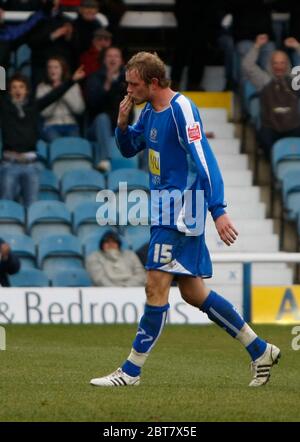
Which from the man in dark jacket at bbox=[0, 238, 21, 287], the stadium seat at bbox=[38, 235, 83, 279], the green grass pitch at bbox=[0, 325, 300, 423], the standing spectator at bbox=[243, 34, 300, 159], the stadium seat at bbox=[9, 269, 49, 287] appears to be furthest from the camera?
the standing spectator at bbox=[243, 34, 300, 159]

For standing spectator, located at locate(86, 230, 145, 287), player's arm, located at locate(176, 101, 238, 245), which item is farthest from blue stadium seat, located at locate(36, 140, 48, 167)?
player's arm, located at locate(176, 101, 238, 245)

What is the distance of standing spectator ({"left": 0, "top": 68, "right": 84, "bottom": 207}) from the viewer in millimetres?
16859

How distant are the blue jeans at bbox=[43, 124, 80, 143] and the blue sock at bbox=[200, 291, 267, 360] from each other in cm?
899

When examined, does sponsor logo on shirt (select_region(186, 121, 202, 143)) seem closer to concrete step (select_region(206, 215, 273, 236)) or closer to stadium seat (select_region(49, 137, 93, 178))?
stadium seat (select_region(49, 137, 93, 178))

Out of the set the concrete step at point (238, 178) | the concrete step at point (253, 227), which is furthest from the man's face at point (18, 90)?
the concrete step at point (238, 178)

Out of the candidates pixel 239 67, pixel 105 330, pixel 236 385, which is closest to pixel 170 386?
pixel 236 385

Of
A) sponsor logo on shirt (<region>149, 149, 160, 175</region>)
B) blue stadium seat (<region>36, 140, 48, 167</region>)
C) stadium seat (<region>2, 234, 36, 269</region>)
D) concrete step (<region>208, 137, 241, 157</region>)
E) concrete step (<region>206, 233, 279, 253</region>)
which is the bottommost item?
concrete step (<region>206, 233, 279, 253</region>)

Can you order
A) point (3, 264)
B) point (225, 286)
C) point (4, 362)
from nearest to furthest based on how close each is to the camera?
point (4, 362), point (3, 264), point (225, 286)

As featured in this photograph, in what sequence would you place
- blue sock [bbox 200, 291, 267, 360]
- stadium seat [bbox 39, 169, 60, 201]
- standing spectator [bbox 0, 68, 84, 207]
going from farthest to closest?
stadium seat [bbox 39, 169, 60, 201]
standing spectator [bbox 0, 68, 84, 207]
blue sock [bbox 200, 291, 267, 360]

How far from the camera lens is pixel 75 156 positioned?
17.8 meters

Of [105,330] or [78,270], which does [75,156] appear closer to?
[78,270]

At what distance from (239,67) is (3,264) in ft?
16.0

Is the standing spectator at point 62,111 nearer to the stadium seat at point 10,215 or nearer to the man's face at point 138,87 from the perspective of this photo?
the stadium seat at point 10,215

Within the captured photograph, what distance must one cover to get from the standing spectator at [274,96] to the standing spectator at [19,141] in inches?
91.1
